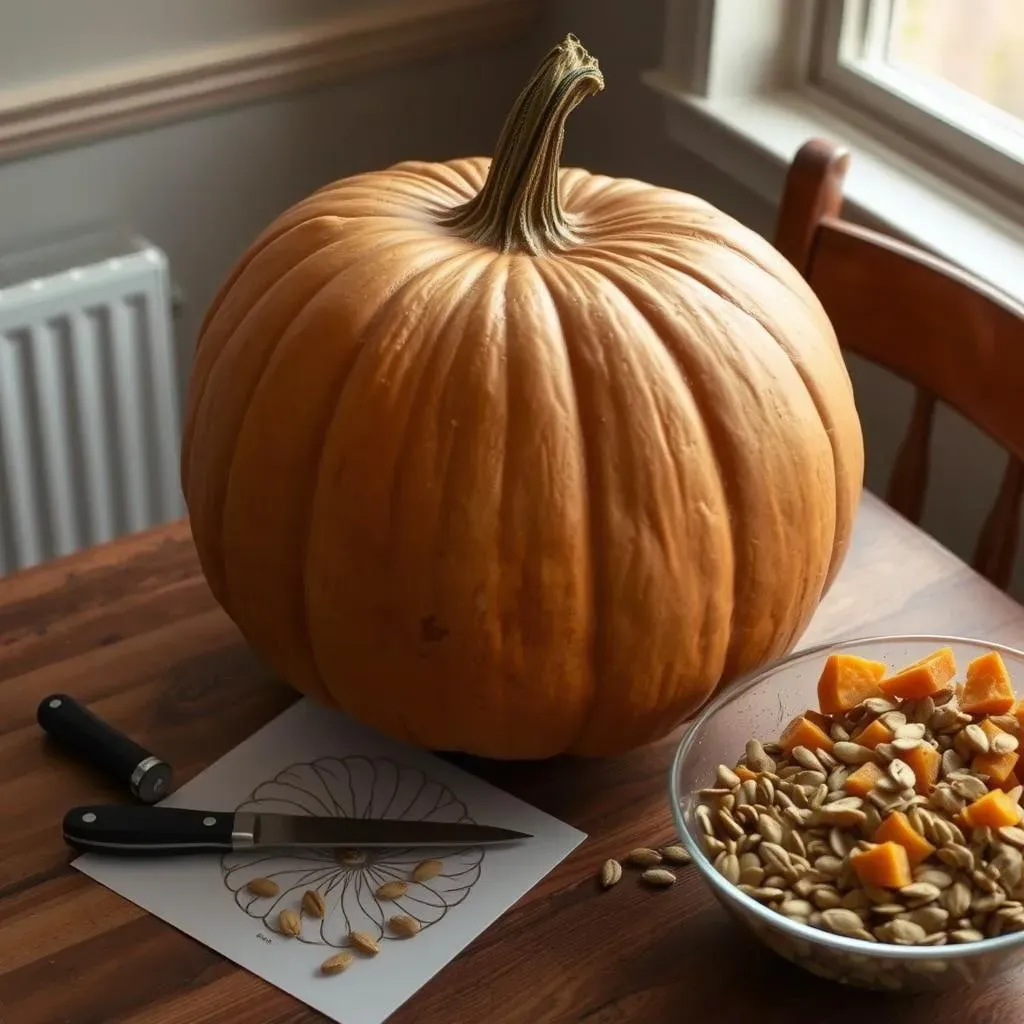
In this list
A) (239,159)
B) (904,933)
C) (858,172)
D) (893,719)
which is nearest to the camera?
(904,933)

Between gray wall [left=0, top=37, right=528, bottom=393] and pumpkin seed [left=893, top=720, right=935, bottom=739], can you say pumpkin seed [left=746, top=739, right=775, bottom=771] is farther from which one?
gray wall [left=0, top=37, right=528, bottom=393]

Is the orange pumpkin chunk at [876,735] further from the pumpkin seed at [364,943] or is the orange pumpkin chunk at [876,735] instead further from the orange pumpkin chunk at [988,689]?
the pumpkin seed at [364,943]

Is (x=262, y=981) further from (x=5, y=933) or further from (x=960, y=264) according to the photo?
(x=960, y=264)

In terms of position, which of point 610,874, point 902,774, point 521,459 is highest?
point 521,459

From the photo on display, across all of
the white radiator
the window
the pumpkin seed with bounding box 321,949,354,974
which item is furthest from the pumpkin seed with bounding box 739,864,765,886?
the white radiator

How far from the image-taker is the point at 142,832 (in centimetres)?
80

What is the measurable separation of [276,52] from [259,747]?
0.94m

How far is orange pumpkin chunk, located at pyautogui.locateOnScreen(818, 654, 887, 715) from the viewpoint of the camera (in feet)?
2.61

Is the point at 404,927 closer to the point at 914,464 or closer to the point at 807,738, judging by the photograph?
the point at 807,738

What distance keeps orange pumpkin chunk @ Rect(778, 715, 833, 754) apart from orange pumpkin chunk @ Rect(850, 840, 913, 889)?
0.29 feet

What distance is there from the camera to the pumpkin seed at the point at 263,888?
0.78 m

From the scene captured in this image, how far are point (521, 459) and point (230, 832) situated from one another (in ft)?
0.90

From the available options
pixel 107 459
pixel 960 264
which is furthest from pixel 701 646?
pixel 107 459

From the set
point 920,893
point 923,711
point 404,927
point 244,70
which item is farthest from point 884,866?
point 244,70
